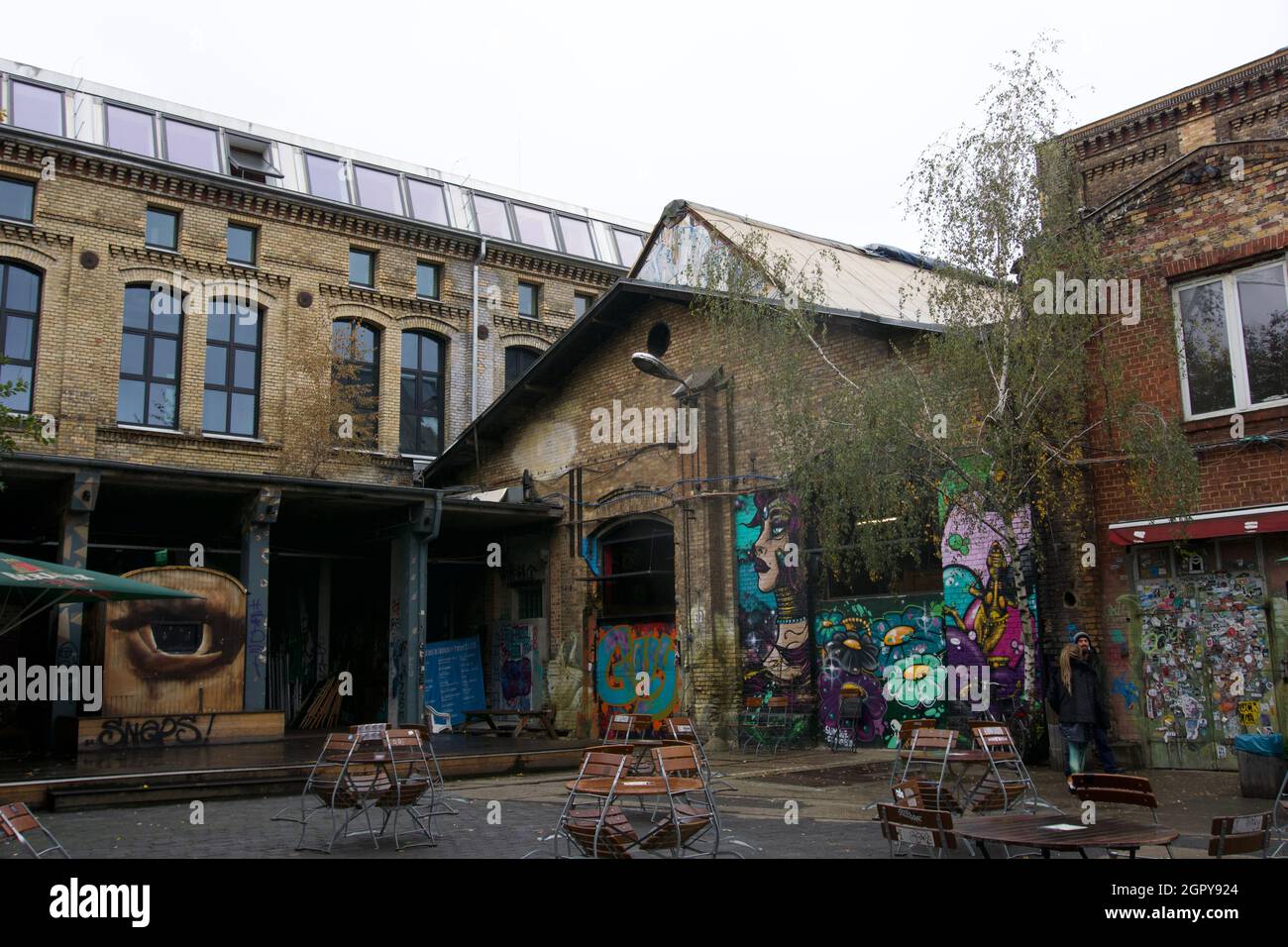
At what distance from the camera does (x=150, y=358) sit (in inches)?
855

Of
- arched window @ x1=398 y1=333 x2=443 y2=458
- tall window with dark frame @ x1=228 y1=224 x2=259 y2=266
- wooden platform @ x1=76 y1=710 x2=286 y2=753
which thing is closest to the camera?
wooden platform @ x1=76 y1=710 x2=286 y2=753

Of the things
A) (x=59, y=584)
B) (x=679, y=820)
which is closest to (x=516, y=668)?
(x=59, y=584)

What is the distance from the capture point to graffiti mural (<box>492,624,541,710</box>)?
20.2 m

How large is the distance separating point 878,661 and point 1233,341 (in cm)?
601

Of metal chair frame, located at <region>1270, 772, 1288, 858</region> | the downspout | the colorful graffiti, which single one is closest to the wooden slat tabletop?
metal chair frame, located at <region>1270, 772, 1288, 858</region>

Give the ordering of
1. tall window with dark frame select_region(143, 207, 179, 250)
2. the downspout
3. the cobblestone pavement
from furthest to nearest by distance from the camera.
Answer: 1. the downspout
2. tall window with dark frame select_region(143, 207, 179, 250)
3. the cobblestone pavement

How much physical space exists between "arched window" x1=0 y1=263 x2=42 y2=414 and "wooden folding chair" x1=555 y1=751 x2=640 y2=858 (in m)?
16.9

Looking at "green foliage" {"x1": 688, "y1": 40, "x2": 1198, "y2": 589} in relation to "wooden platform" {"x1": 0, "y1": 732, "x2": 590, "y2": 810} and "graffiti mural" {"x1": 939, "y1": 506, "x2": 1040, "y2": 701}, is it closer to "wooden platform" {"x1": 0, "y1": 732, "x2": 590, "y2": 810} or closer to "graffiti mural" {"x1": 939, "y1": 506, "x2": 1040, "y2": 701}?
"graffiti mural" {"x1": 939, "y1": 506, "x2": 1040, "y2": 701}

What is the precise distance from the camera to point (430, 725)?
64.3 feet

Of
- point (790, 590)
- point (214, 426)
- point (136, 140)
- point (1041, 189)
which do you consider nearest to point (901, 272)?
point (790, 590)

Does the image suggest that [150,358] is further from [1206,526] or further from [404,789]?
[1206,526]

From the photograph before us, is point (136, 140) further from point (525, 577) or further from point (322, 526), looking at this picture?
point (525, 577)

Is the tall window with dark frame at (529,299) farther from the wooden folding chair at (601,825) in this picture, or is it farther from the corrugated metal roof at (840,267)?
the wooden folding chair at (601,825)

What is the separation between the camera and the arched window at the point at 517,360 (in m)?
26.2
